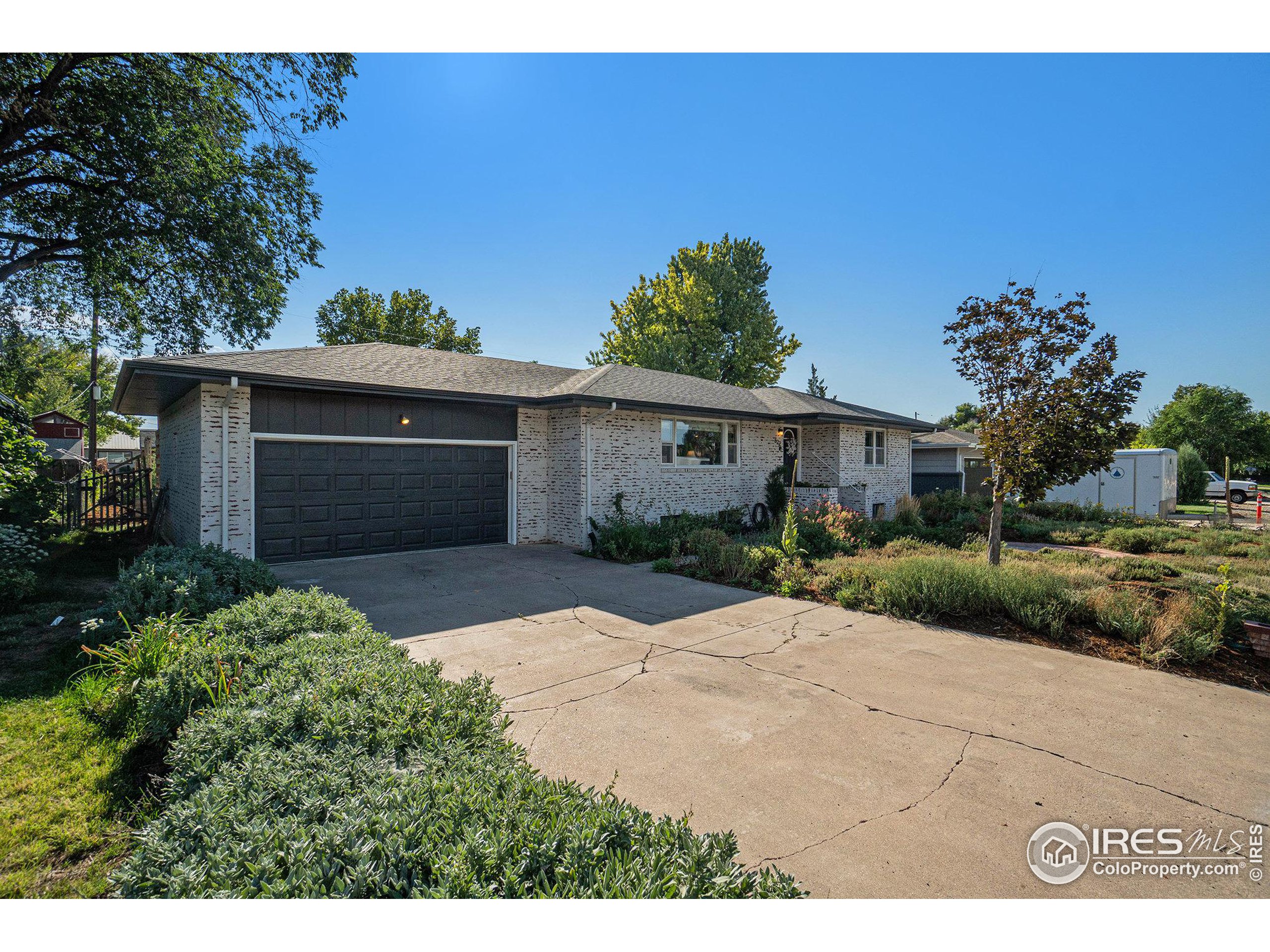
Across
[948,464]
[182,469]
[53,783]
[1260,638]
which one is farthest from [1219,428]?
[182,469]

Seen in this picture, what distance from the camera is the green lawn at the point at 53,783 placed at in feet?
8.54

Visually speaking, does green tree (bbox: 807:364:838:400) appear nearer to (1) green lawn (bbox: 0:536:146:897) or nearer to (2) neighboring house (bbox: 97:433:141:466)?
(1) green lawn (bbox: 0:536:146:897)

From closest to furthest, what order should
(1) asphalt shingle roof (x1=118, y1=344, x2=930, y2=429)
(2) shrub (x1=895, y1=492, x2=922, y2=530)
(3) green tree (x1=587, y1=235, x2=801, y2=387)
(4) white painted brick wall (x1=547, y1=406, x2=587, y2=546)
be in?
(1) asphalt shingle roof (x1=118, y1=344, x2=930, y2=429), (4) white painted brick wall (x1=547, y1=406, x2=587, y2=546), (2) shrub (x1=895, y1=492, x2=922, y2=530), (3) green tree (x1=587, y1=235, x2=801, y2=387)

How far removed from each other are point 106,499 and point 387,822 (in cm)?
1616

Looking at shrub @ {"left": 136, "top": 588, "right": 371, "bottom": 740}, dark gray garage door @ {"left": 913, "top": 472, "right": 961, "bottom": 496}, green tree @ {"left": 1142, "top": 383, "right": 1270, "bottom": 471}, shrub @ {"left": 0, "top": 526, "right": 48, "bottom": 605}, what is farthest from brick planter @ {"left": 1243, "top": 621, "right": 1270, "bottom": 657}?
green tree @ {"left": 1142, "top": 383, "right": 1270, "bottom": 471}

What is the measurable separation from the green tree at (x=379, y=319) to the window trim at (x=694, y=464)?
2338 cm

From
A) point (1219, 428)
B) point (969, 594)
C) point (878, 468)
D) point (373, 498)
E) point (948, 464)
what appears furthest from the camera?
point (1219, 428)

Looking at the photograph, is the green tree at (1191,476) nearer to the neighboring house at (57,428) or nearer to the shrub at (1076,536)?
the shrub at (1076,536)

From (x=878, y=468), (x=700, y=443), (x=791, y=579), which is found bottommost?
(x=791, y=579)

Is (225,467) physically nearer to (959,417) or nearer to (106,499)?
(106,499)

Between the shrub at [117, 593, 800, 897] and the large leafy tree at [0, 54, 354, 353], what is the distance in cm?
1100

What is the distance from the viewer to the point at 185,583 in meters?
5.22

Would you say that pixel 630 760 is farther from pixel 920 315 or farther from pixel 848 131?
pixel 920 315

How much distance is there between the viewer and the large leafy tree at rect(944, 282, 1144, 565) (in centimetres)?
758
